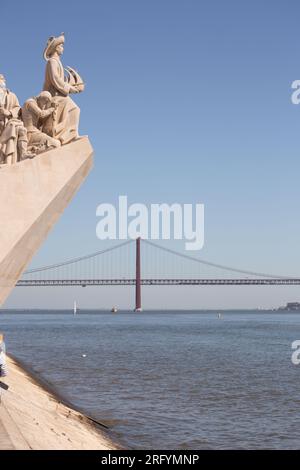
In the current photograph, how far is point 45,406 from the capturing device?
7.42m

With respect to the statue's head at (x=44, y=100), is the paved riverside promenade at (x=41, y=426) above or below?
below

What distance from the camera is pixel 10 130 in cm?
689

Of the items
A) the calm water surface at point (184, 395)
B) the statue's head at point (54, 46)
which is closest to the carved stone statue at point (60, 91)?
the statue's head at point (54, 46)

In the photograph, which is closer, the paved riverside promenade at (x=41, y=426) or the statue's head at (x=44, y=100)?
the paved riverside promenade at (x=41, y=426)

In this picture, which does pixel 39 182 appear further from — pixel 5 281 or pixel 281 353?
pixel 281 353

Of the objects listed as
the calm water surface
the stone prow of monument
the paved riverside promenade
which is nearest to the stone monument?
the stone prow of monument

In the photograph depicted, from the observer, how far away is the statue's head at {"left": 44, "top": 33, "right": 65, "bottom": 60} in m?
7.62

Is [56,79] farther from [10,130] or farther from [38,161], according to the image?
[38,161]

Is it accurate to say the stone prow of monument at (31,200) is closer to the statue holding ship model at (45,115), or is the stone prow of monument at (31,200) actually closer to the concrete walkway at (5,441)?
the statue holding ship model at (45,115)

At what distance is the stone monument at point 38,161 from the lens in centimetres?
636

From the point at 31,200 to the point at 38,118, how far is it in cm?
130

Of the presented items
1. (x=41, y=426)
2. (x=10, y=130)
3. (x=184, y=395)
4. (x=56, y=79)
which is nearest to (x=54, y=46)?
(x=56, y=79)

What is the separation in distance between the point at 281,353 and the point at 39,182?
619 inches
